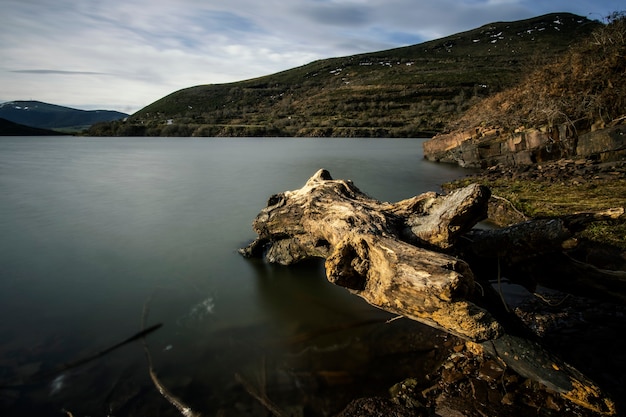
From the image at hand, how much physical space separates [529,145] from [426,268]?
49.2ft

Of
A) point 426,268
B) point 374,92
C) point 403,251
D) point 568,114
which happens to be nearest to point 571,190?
point 568,114

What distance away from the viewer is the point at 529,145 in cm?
1545

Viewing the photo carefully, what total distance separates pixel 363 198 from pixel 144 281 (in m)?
4.24

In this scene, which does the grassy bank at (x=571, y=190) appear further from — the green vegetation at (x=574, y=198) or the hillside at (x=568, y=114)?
the hillside at (x=568, y=114)

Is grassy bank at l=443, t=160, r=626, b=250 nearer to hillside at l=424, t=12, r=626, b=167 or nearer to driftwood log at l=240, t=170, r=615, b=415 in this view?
hillside at l=424, t=12, r=626, b=167

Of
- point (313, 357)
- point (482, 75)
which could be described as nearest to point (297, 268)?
point (313, 357)

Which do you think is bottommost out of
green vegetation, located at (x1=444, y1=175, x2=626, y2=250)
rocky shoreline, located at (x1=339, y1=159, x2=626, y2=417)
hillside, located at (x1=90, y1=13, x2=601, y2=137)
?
rocky shoreline, located at (x1=339, y1=159, x2=626, y2=417)

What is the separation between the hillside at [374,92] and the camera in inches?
2665

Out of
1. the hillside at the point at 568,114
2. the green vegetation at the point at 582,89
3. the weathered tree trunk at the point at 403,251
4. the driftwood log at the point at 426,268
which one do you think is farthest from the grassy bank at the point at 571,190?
the weathered tree trunk at the point at 403,251

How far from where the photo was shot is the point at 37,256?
775 centimetres

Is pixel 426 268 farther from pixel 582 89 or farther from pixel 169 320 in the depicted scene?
pixel 582 89

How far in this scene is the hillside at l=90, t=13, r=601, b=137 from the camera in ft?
222

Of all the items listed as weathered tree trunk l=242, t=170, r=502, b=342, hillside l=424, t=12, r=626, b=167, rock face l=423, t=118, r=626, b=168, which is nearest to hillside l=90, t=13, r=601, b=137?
hillside l=424, t=12, r=626, b=167

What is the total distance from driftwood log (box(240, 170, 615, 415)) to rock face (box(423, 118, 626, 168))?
10.2 m
